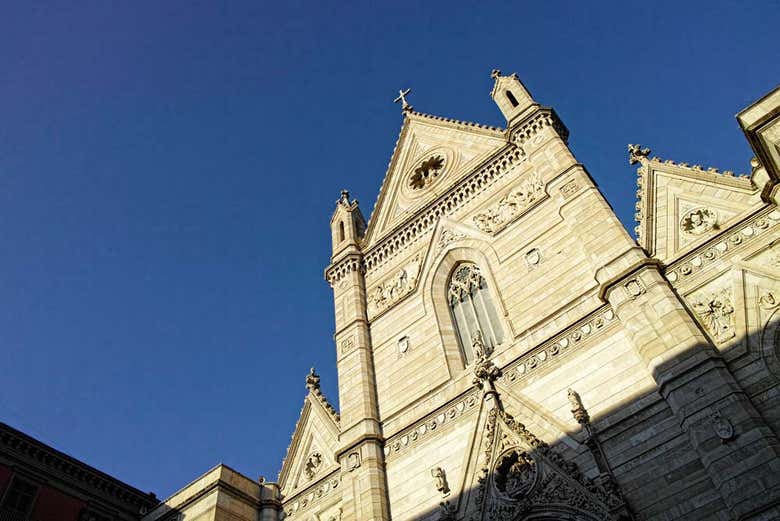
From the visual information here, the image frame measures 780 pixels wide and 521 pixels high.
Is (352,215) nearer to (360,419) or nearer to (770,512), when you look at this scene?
(360,419)

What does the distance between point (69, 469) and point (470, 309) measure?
12.9m

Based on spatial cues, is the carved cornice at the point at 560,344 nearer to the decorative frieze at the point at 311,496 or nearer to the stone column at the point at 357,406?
the stone column at the point at 357,406

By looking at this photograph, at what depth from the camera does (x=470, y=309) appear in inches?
736

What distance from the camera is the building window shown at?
55.7 ft

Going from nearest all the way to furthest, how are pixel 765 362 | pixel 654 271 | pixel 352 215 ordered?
pixel 765 362 < pixel 654 271 < pixel 352 215

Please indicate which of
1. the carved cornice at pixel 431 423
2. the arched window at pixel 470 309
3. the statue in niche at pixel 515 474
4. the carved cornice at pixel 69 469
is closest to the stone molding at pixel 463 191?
the arched window at pixel 470 309

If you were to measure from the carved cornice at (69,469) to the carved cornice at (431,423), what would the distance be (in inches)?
359

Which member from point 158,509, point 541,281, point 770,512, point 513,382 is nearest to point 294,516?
point 158,509

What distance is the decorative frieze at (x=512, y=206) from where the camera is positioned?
1869 centimetres

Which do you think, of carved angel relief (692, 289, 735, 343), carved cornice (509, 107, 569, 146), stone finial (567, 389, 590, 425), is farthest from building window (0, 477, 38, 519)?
carved angel relief (692, 289, 735, 343)

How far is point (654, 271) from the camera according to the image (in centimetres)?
1403

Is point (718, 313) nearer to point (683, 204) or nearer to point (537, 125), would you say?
point (683, 204)

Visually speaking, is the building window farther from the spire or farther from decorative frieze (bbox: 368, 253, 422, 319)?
the spire

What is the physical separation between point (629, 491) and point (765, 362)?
3460 millimetres
